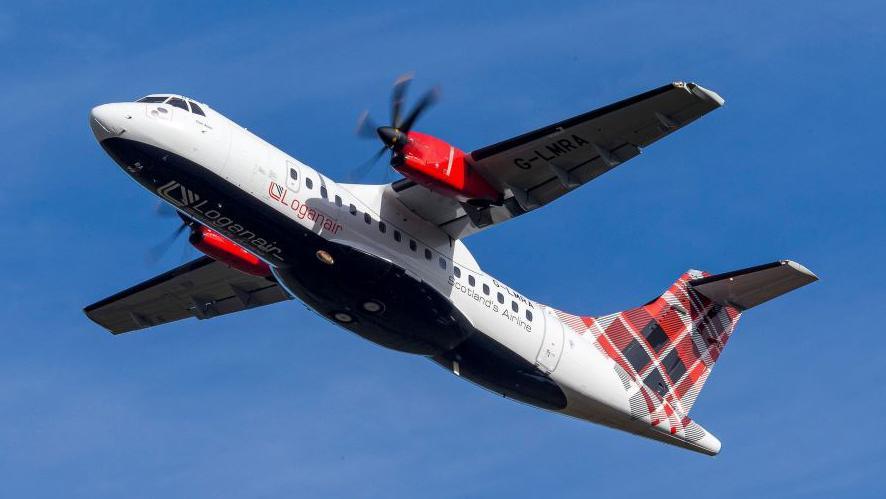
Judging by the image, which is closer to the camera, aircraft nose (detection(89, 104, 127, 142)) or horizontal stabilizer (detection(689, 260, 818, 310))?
aircraft nose (detection(89, 104, 127, 142))

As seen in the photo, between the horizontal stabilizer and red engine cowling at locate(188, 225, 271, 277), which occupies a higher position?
the horizontal stabilizer

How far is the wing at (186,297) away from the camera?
2500 cm

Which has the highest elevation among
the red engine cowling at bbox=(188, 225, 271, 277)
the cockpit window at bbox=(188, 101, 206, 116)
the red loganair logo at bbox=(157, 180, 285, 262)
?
the cockpit window at bbox=(188, 101, 206, 116)

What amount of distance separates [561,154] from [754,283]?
4.81m

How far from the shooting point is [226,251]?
2306cm

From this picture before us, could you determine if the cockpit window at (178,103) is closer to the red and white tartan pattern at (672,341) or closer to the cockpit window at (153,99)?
the cockpit window at (153,99)

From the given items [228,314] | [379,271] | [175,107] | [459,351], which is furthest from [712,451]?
[175,107]

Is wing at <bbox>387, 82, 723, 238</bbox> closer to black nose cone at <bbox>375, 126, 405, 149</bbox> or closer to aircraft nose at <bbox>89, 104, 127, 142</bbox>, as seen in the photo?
black nose cone at <bbox>375, 126, 405, 149</bbox>

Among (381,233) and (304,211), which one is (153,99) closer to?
(304,211)

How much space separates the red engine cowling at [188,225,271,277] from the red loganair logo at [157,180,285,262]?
158 centimetres

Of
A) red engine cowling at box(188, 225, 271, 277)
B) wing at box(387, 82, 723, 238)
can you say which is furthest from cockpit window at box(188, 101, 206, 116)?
wing at box(387, 82, 723, 238)

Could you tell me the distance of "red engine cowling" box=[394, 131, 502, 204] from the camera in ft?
68.4

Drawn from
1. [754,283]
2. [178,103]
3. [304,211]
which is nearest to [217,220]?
[304,211]

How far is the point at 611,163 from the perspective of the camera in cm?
2125
